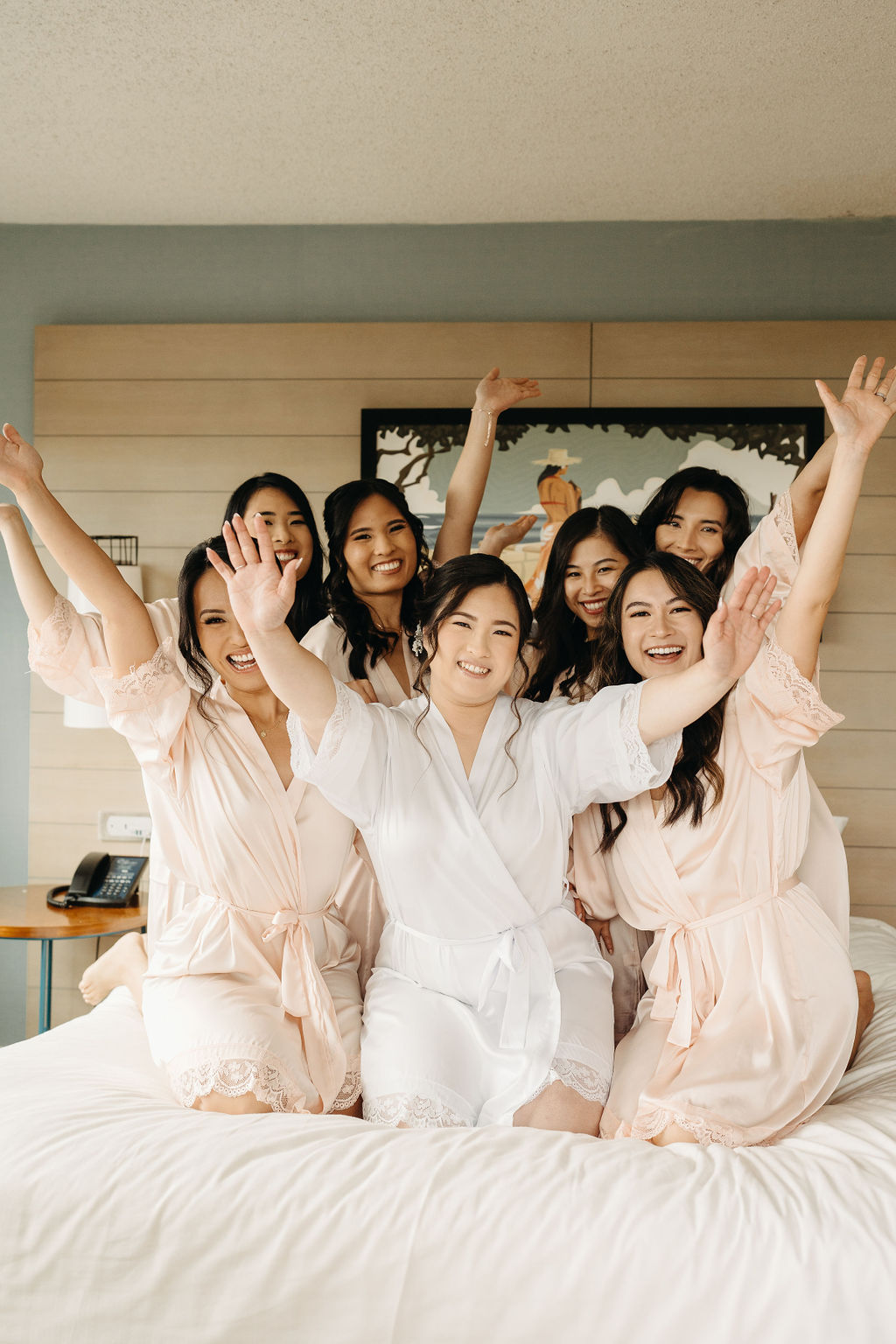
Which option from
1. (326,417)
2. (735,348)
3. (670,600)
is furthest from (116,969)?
(735,348)

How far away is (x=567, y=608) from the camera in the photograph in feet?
7.38

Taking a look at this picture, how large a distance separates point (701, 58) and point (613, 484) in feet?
4.37

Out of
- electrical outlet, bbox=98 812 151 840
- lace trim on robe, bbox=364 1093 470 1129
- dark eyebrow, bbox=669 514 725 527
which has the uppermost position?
dark eyebrow, bbox=669 514 725 527

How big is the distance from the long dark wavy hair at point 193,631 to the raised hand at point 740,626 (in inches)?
40.7

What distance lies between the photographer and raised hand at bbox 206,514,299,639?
1661 mm

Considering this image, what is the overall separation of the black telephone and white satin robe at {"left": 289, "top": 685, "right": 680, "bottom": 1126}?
5.57 ft

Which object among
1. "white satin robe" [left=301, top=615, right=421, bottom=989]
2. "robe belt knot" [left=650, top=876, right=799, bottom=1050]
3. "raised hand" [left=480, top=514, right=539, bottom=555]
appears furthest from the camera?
"raised hand" [left=480, top=514, right=539, bottom=555]

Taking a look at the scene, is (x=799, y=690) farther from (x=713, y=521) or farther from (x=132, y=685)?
(x=132, y=685)

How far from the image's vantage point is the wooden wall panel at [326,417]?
11.5 ft

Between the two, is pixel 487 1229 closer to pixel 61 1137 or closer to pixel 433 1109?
pixel 433 1109

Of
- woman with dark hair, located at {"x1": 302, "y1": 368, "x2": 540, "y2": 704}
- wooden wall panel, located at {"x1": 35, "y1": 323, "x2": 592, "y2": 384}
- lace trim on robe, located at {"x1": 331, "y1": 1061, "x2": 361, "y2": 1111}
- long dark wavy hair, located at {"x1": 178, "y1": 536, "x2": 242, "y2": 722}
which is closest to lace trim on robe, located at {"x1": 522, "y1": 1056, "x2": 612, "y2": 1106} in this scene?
lace trim on robe, located at {"x1": 331, "y1": 1061, "x2": 361, "y2": 1111}

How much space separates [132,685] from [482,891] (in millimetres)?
813

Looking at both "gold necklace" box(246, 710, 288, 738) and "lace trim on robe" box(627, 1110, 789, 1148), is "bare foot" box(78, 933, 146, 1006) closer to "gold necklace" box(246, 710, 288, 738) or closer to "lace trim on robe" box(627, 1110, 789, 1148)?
"gold necklace" box(246, 710, 288, 738)

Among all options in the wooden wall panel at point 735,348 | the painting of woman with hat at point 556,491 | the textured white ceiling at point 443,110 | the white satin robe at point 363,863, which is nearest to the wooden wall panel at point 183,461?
the painting of woman with hat at point 556,491
